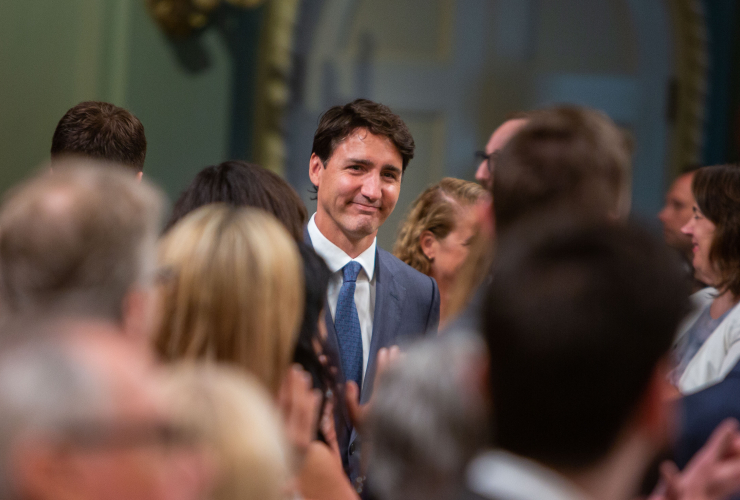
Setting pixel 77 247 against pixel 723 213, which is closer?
pixel 77 247

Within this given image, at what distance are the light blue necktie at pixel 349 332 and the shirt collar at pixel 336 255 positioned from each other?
6 cm

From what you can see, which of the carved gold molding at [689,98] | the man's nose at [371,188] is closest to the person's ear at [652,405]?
the man's nose at [371,188]

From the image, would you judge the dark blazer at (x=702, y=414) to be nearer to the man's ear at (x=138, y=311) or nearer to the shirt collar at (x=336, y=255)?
the man's ear at (x=138, y=311)

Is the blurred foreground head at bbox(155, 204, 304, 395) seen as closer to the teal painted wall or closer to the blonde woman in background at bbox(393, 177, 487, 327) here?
the blonde woman in background at bbox(393, 177, 487, 327)

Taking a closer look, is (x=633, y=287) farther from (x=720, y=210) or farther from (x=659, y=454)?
(x=720, y=210)

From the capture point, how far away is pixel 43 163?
3.18 m

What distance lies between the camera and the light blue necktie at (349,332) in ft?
7.52

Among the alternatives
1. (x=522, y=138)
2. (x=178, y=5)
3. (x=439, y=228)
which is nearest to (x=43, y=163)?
(x=178, y=5)

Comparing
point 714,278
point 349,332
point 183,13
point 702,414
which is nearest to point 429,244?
point 349,332

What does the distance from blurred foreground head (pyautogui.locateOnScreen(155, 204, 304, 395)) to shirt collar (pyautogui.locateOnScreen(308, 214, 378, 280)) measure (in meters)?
1.18

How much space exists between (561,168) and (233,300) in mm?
565

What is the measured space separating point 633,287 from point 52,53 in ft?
9.38

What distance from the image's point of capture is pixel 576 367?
856 millimetres

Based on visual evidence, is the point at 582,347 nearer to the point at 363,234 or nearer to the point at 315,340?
the point at 315,340
